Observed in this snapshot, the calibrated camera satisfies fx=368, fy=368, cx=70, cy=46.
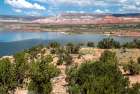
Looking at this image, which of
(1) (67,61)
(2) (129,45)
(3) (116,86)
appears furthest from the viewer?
(2) (129,45)

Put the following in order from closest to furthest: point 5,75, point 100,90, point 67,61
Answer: point 100,90, point 5,75, point 67,61

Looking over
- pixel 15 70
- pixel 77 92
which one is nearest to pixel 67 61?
pixel 15 70

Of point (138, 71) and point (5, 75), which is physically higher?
point (5, 75)

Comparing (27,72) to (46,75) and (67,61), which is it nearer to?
(46,75)

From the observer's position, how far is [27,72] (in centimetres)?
3712

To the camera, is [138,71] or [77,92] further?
[138,71]

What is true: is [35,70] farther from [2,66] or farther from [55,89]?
[55,89]

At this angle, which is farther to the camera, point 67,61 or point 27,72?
point 67,61

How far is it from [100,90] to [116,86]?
2377 mm

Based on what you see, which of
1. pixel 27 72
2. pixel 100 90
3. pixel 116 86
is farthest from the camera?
pixel 27 72

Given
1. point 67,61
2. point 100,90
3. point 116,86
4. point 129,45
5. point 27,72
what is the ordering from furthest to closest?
point 129,45 < point 67,61 < point 27,72 < point 116,86 < point 100,90

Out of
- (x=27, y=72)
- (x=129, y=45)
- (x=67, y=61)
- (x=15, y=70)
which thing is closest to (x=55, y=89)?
(x=27, y=72)

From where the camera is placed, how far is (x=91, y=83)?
27656 mm

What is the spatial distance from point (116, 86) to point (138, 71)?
62.4ft
